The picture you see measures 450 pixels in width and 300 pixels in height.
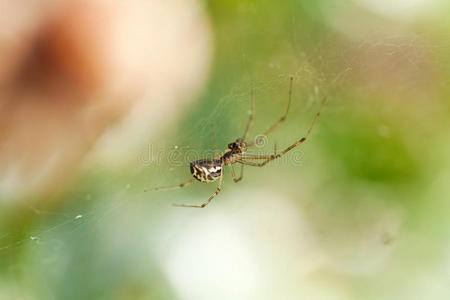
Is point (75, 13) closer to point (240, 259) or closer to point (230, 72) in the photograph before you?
point (230, 72)

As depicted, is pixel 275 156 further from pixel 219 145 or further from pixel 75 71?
pixel 75 71

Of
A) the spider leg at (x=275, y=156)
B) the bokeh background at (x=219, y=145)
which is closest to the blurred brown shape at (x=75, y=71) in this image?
the bokeh background at (x=219, y=145)

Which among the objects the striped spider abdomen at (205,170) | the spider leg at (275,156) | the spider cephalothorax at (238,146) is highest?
the spider leg at (275,156)

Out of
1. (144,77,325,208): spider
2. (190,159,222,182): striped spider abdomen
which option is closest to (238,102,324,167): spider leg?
(144,77,325,208): spider

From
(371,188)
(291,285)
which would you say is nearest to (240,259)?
(291,285)

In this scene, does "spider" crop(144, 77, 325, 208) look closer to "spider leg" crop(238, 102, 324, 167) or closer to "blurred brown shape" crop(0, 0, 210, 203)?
"spider leg" crop(238, 102, 324, 167)

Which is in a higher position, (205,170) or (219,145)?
(219,145)

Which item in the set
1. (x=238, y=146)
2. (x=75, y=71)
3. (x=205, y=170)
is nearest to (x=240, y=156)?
(x=238, y=146)

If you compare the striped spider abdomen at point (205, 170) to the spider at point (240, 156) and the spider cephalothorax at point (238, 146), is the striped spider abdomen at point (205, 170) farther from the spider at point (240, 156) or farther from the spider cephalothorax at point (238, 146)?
the spider cephalothorax at point (238, 146)
